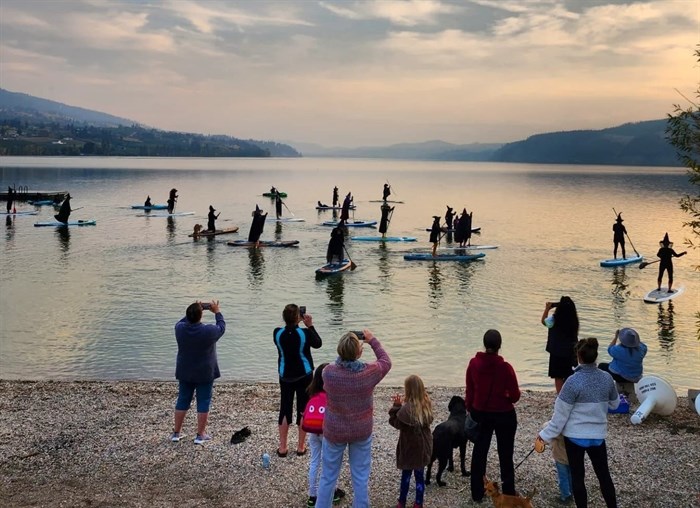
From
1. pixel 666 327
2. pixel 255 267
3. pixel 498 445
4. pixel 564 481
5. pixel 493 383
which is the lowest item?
pixel 666 327

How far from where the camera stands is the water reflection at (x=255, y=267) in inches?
1077

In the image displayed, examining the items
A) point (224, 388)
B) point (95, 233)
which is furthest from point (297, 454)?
point (95, 233)

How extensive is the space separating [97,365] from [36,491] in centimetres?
844

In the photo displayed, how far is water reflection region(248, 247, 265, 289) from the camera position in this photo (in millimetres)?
27344

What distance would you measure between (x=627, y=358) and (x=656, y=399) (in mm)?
807

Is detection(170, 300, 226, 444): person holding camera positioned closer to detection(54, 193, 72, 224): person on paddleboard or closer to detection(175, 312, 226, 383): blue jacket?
detection(175, 312, 226, 383): blue jacket

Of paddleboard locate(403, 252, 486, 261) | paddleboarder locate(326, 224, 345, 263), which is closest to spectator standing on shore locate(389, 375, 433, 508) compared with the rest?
paddleboarder locate(326, 224, 345, 263)

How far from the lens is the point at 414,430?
6922mm

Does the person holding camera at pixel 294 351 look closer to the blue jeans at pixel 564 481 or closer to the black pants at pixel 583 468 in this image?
the black pants at pixel 583 468

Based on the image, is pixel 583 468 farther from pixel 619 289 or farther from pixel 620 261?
pixel 620 261

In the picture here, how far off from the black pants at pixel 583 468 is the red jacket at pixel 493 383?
0.74 metres

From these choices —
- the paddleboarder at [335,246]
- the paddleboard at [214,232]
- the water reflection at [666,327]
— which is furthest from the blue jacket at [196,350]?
the paddleboard at [214,232]

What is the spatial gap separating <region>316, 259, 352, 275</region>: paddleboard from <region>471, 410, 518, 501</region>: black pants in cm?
2115

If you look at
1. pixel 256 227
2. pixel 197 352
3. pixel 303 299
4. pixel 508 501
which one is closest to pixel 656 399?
pixel 508 501
